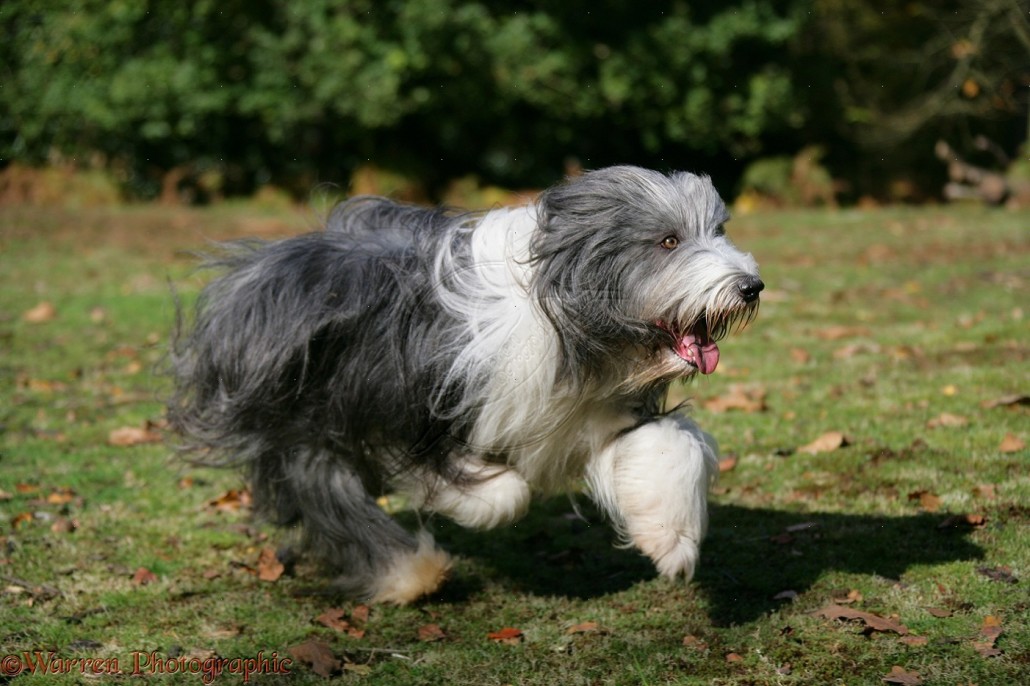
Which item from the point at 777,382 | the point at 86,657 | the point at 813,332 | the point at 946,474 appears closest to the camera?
the point at 86,657

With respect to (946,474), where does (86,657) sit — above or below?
below

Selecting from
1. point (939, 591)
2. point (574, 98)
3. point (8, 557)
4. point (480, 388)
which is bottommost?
point (8, 557)

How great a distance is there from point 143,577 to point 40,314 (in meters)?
5.95

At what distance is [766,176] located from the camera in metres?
18.5

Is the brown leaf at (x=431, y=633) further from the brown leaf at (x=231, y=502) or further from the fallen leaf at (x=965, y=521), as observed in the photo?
the fallen leaf at (x=965, y=521)

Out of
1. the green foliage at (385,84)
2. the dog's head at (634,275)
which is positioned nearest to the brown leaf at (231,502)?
the dog's head at (634,275)

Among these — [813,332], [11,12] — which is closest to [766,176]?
[813,332]

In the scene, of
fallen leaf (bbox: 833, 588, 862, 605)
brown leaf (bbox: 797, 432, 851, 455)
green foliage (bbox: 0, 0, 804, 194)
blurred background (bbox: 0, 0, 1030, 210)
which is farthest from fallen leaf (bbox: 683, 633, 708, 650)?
green foliage (bbox: 0, 0, 804, 194)

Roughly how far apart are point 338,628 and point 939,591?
2.20 meters

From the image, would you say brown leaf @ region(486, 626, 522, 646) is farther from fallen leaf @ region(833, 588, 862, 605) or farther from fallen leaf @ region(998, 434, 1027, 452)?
fallen leaf @ region(998, 434, 1027, 452)

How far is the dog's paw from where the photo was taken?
4.43 meters

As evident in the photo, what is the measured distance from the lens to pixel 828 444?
19.5 ft

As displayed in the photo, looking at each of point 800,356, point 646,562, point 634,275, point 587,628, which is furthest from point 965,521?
point 800,356

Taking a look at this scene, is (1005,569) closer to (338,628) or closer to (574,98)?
(338,628)
